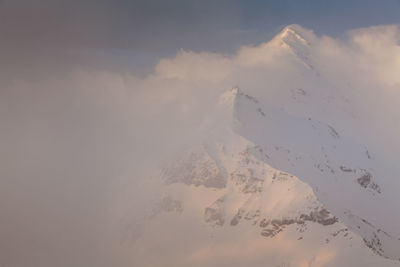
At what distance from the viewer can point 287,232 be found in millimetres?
109000

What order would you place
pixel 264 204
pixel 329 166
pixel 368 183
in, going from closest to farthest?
pixel 264 204 < pixel 329 166 < pixel 368 183

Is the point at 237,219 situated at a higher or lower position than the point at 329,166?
lower

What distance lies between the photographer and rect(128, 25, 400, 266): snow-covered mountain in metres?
103

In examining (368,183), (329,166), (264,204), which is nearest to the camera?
(264,204)

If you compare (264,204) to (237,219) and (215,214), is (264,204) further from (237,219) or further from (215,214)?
(215,214)

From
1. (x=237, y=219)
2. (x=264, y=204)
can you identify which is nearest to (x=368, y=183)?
(x=264, y=204)

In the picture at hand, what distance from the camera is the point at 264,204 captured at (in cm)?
11838

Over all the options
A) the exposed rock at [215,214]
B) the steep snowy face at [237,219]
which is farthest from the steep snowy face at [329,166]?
the exposed rock at [215,214]

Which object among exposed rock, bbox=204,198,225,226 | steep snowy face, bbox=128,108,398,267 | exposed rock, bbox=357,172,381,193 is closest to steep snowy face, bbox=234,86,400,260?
exposed rock, bbox=357,172,381,193

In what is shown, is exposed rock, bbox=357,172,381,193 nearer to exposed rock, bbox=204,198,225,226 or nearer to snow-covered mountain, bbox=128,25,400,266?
snow-covered mountain, bbox=128,25,400,266

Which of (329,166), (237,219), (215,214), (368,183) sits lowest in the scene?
(237,219)

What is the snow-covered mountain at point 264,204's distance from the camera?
103m

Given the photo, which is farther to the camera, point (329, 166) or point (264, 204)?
point (329, 166)

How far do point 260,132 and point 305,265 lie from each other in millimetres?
58284
